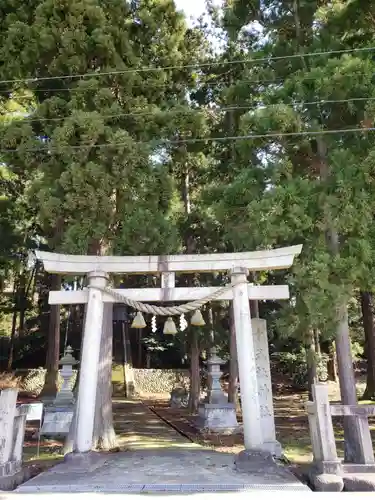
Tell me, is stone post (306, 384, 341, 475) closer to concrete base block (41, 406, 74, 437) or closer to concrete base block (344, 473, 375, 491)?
concrete base block (344, 473, 375, 491)

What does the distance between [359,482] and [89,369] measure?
12.9ft

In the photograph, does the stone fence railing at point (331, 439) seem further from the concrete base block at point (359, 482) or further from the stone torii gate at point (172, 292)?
the stone torii gate at point (172, 292)

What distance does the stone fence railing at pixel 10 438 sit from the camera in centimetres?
522

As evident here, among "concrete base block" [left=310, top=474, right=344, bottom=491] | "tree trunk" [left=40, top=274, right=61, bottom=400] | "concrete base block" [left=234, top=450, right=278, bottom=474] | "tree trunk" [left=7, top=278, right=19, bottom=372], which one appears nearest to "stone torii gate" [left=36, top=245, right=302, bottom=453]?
"concrete base block" [left=234, top=450, right=278, bottom=474]

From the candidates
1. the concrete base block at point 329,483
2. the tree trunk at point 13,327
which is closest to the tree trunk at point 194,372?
the concrete base block at point 329,483

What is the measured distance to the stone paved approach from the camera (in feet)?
16.3

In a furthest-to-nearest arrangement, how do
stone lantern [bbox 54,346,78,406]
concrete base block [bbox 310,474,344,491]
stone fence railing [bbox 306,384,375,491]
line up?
stone lantern [bbox 54,346,78,406] < stone fence railing [bbox 306,384,375,491] < concrete base block [bbox 310,474,344,491]

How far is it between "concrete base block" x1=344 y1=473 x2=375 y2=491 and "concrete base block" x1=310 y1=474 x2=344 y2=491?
0.12 metres

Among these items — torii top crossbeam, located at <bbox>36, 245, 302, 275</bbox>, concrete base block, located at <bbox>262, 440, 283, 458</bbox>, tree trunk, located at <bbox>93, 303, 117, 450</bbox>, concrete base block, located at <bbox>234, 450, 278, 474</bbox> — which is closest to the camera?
concrete base block, located at <bbox>234, 450, 278, 474</bbox>

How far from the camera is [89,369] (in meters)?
6.28

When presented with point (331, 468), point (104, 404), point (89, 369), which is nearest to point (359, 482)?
point (331, 468)

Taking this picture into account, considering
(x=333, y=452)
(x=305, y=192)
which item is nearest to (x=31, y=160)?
(x=305, y=192)

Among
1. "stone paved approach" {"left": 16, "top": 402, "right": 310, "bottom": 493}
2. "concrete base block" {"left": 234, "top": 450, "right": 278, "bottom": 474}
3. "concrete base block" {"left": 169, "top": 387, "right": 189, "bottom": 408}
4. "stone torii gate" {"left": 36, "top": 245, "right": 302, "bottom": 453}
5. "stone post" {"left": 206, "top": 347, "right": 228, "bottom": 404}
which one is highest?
"stone torii gate" {"left": 36, "top": 245, "right": 302, "bottom": 453}

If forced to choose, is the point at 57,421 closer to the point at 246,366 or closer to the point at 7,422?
the point at 7,422
